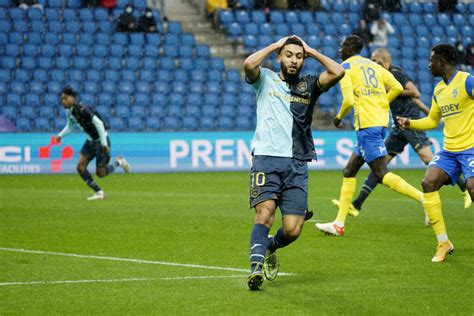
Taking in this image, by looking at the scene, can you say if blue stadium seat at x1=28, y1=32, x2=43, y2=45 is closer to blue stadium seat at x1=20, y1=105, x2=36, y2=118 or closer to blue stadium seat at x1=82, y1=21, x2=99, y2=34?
blue stadium seat at x1=82, y1=21, x2=99, y2=34

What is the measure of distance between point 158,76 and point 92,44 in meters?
2.08

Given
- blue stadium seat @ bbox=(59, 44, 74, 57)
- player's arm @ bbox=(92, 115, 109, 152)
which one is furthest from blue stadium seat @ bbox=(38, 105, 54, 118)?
player's arm @ bbox=(92, 115, 109, 152)

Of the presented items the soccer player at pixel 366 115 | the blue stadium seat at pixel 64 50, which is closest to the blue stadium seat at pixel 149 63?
the blue stadium seat at pixel 64 50

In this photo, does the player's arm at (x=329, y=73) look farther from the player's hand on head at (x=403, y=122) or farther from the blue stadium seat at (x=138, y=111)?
the blue stadium seat at (x=138, y=111)

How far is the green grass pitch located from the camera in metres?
7.89

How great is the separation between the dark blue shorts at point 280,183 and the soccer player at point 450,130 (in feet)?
6.84

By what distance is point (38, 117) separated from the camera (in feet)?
89.8

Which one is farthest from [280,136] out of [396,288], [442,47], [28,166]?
[28,166]

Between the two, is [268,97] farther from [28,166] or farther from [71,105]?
[28,166]

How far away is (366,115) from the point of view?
42.5 feet

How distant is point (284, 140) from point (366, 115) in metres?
4.40

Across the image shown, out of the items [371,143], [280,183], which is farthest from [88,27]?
[280,183]

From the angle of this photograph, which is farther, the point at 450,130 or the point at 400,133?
the point at 400,133

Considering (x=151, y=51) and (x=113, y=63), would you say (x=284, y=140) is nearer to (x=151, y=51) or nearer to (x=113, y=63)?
(x=113, y=63)
